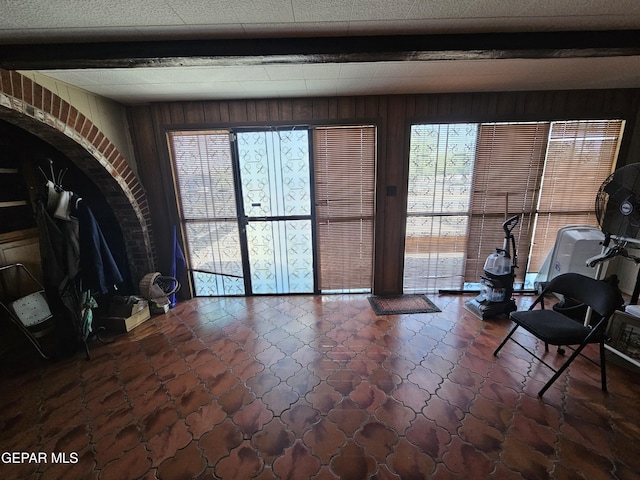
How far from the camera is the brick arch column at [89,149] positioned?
1894mm

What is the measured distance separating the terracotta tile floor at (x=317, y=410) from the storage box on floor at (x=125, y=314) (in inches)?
10.0

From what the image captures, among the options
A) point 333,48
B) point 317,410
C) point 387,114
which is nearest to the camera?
→ point 333,48

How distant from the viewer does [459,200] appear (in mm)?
3209

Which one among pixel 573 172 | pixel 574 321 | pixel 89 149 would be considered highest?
pixel 89 149

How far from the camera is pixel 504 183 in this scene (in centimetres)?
314

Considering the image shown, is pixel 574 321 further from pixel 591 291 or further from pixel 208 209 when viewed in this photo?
pixel 208 209

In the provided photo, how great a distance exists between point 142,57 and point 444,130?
2.85 metres

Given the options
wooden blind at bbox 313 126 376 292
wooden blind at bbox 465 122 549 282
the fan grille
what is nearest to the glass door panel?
wooden blind at bbox 313 126 376 292

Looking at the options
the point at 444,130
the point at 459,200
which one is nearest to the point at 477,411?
the point at 459,200

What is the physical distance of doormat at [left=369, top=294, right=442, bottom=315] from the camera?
306 cm

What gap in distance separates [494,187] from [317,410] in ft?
9.95

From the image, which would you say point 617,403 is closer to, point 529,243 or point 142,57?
point 529,243

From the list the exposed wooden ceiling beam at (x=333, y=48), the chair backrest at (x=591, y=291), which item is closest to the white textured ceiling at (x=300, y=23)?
the exposed wooden ceiling beam at (x=333, y=48)

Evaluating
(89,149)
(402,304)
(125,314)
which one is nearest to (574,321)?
(402,304)
